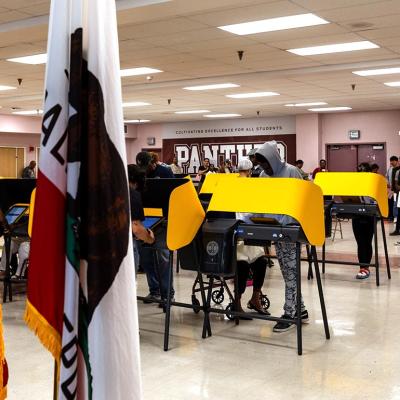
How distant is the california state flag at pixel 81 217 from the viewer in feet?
5.46

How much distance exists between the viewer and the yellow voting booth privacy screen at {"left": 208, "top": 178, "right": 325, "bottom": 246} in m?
4.46

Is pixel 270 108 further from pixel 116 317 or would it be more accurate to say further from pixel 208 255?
pixel 116 317

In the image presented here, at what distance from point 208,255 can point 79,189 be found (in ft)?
10.1

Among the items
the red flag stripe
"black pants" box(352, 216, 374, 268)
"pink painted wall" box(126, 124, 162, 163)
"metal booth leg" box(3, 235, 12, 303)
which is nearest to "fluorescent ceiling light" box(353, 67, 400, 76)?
"black pants" box(352, 216, 374, 268)

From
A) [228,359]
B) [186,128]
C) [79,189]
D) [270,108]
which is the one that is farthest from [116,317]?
[186,128]

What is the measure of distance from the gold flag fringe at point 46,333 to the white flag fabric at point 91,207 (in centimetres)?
4

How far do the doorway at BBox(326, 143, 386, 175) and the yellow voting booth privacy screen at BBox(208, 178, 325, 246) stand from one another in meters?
15.4

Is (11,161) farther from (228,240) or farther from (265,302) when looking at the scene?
(228,240)

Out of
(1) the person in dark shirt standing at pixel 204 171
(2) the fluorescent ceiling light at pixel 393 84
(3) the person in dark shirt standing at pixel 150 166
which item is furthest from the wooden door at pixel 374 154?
(3) the person in dark shirt standing at pixel 150 166

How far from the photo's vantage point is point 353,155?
20.0m

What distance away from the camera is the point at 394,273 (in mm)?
7582

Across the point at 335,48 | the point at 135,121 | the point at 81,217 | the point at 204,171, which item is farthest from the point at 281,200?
the point at 135,121

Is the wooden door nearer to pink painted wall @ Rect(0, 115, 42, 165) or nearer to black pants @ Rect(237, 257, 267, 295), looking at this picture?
pink painted wall @ Rect(0, 115, 42, 165)

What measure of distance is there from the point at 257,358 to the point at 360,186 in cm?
315
